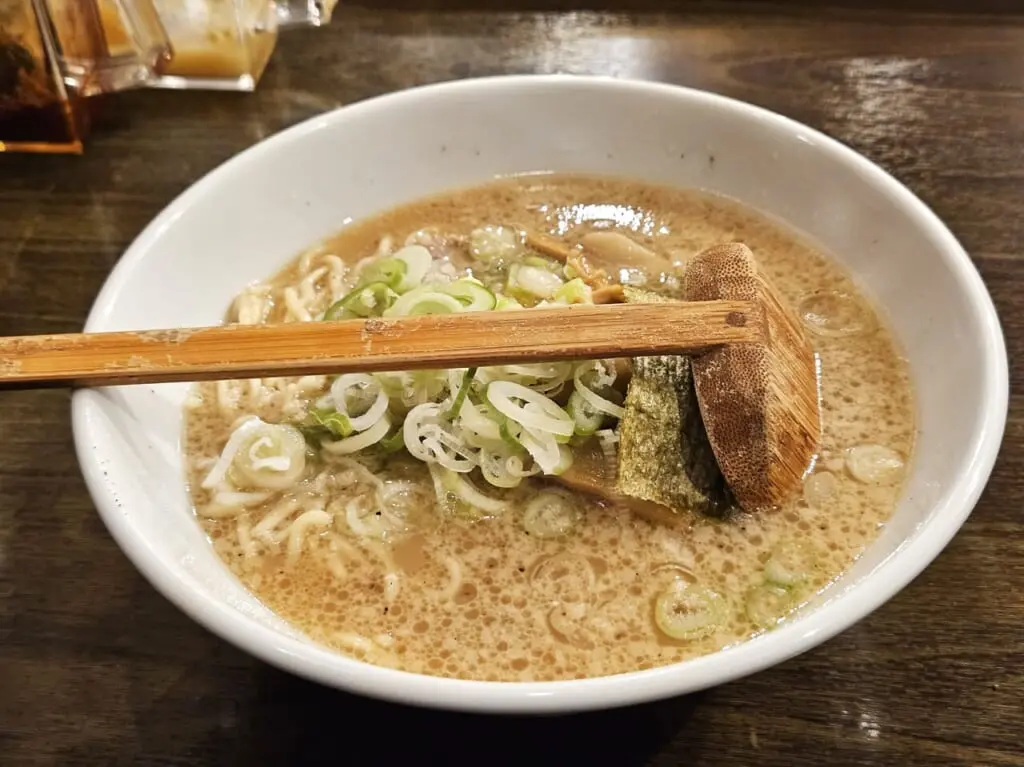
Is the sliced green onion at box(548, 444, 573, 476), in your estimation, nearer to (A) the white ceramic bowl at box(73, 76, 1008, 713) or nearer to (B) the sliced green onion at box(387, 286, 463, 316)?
(B) the sliced green onion at box(387, 286, 463, 316)

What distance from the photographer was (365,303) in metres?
1.43

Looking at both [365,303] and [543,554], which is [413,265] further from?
[543,554]

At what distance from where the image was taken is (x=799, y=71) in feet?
7.22

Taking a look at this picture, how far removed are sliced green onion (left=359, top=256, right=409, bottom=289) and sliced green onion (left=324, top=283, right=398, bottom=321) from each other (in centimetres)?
3

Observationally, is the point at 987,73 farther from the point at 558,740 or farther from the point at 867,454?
the point at 558,740

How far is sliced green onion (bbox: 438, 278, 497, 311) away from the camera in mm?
1356

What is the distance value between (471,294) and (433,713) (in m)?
0.61

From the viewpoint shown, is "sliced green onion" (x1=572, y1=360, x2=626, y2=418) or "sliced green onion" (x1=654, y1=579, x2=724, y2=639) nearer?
"sliced green onion" (x1=654, y1=579, x2=724, y2=639)

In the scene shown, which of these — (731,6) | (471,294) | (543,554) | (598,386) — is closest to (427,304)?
(471,294)

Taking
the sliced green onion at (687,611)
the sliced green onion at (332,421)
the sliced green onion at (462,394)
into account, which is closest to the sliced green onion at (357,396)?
the sliced green onion at (332,421)

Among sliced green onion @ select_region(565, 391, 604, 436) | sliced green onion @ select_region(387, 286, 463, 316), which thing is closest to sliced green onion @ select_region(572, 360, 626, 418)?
sliced green onion @ select_region(565, 391, 604, 436)

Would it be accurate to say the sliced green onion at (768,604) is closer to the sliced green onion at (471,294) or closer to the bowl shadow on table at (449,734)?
the bowl shadow on table at (449,734)

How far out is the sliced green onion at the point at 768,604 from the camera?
3.69 feet

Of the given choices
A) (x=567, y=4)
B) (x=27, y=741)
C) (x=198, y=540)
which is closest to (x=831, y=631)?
(x=198, y=540)
